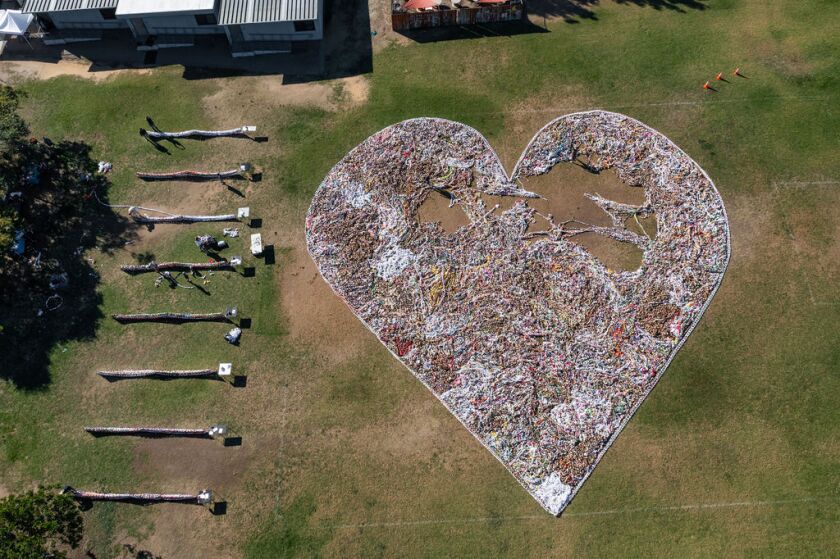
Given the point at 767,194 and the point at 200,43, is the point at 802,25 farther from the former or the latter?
the point at 200,43

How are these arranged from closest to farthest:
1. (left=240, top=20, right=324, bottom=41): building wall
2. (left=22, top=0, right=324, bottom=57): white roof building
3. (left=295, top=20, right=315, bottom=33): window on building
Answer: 1. (left=22, top=0, right=324, bottom=57): white roof building
2. (left=240, top=20, right=324, bottom=41): building wall
3. (left=295, top=20, right=315, bottom=33): window on building

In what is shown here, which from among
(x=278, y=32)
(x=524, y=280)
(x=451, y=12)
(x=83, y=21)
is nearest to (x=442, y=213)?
(x=524, y=280)

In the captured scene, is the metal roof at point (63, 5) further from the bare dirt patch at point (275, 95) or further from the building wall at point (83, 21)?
the bare dirt patch at point (275, 95)

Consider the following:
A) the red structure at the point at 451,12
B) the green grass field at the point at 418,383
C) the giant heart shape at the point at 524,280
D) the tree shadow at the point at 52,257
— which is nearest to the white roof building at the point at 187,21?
the green grass field at the point at 418,383

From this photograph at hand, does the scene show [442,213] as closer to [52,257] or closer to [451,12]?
[451,12]

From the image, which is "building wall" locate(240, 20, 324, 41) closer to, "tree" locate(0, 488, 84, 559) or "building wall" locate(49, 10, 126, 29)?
"building wall" locate(49, 10, 126, 29)

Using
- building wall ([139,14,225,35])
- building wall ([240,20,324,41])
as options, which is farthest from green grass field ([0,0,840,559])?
building wall ([240,20,324,41])
